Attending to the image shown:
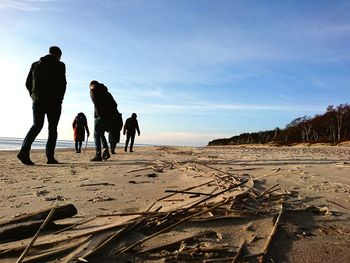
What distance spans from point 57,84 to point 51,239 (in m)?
6.25

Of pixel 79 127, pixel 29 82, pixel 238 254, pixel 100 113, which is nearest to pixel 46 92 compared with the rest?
pixel 29 82

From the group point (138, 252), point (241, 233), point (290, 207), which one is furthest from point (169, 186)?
point (138, 252)

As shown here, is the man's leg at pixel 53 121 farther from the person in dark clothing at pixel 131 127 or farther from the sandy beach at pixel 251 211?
the person in dark clothing at pixel 131 127

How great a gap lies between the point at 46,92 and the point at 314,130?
82.0 meters

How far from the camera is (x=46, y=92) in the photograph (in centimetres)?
770

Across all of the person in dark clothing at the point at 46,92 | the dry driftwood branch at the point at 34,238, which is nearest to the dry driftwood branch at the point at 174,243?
the dry driftwood branch at the point at 34,238

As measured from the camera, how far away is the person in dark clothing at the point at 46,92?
7617mm

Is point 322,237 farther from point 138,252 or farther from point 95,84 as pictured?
point 95,84

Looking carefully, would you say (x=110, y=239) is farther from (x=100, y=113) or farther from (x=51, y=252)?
(x=100, y=113)

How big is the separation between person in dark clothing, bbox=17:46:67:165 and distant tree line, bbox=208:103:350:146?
64883 mm

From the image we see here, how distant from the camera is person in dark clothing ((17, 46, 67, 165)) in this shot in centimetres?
762

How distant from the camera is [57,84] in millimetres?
7852

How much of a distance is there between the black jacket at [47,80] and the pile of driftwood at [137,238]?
18.7ft

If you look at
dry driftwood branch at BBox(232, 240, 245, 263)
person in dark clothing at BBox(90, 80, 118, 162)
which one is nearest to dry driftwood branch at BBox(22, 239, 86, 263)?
dry driftwood branch at BBox(232, 240, 245, 263)
